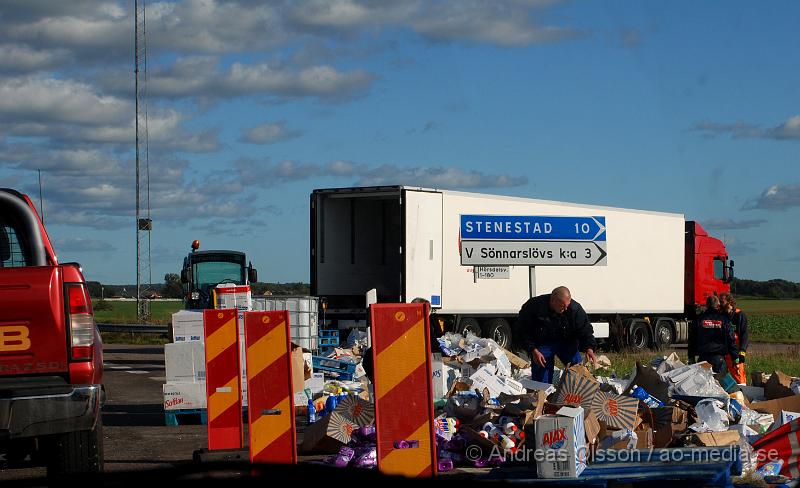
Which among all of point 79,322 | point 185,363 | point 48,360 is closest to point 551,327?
point 185,363

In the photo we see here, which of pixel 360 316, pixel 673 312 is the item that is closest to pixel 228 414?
pixel 360 316

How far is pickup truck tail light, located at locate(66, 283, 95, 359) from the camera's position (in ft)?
22.8

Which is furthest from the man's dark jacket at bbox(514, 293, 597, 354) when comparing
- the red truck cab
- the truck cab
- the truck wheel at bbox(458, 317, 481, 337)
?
the red truck cab

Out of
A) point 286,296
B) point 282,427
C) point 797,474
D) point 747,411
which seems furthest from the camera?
point 286,296

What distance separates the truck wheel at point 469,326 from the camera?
83.9 feet

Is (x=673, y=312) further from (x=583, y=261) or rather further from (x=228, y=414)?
(x=228, y=414)

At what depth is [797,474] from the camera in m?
7.79

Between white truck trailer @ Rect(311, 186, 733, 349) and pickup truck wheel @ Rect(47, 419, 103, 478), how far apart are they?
51.3 ft

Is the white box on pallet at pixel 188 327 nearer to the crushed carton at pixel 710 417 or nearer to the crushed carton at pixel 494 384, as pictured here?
the crushed carton at pixel 494 384

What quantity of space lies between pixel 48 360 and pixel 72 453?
27.7 inches

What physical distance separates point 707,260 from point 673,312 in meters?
2.07

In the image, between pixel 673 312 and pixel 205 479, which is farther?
pixel 673 312

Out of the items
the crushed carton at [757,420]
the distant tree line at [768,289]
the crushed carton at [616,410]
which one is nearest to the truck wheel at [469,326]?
the crushed carton at [757,420]

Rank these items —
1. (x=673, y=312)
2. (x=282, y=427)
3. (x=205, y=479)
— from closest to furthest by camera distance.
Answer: (x=205, y=479) → (x=282, y=427) → (x=673, y=312)
